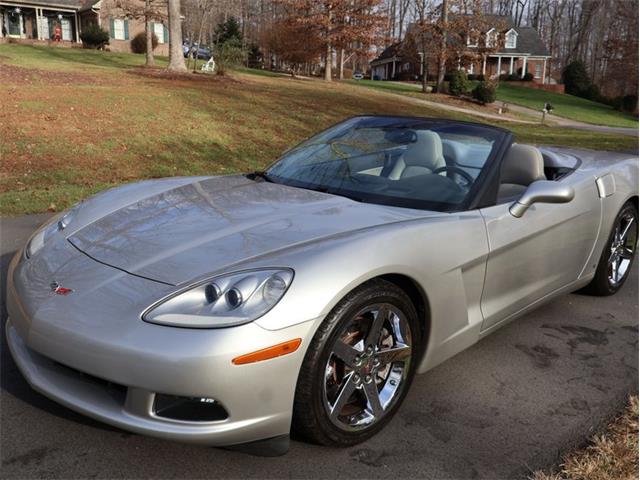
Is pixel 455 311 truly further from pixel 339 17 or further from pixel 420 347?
pixel 339 17

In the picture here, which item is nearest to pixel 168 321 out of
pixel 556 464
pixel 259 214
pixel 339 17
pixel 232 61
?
pixel 259 214

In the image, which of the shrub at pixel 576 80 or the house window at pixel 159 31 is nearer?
the house window at pixel 159 31

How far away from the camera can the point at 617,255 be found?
463cm

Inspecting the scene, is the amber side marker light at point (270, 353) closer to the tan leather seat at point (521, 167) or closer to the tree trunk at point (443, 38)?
the tan leather seat at point (521, 167)

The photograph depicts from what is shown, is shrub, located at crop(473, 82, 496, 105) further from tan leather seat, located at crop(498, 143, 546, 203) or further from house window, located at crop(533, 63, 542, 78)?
house window, located at crop(533, 63, 542, 78)

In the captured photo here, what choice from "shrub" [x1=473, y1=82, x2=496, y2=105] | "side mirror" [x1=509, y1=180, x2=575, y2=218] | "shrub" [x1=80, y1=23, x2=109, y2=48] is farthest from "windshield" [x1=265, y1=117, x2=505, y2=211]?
"shrub" [x1=80, y1=23, x2=109, y2=48]

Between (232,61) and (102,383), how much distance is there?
2418cm

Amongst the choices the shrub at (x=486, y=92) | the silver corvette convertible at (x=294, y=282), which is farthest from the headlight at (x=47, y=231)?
the shrub at (x=486, y=92)

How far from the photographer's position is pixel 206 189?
→ 3.61m

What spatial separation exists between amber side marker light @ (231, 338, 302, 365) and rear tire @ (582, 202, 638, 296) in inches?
116

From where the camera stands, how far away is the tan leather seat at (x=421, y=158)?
3.58m

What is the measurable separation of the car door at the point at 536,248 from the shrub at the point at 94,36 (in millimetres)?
42027

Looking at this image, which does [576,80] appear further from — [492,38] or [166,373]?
[166,373]

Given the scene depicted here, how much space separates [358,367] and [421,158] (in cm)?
156
